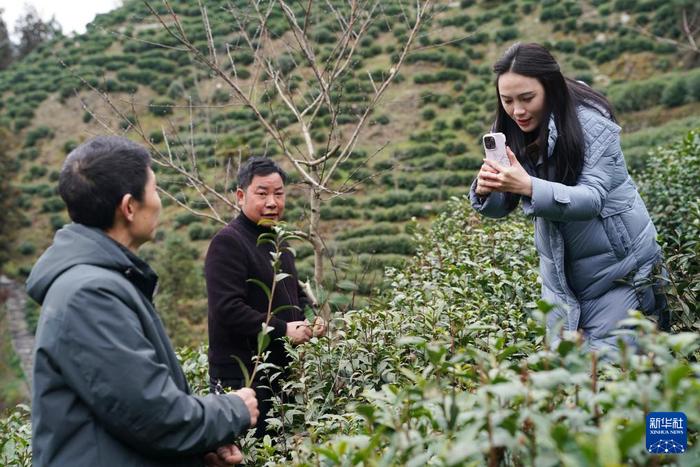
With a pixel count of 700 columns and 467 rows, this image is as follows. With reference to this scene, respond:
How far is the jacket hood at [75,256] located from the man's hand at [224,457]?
1.78 feet

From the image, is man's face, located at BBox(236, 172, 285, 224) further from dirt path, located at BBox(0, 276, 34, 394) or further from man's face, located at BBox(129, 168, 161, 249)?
dirt path, located at BBox(0, 276, 34, 394)

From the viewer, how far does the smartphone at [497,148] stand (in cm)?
217

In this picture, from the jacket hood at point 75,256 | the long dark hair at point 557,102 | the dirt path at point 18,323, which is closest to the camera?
the jacket hood at point 75,256

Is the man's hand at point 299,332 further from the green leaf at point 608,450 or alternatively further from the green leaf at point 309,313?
the green leaf at point 608,450

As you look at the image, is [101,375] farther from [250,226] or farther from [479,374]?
[250,226]

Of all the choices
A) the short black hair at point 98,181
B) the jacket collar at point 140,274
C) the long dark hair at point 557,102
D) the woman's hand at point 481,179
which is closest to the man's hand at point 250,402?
the jacket collar at point 140,274

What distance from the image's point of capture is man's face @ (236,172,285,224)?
119 inches

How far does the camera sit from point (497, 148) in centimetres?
217

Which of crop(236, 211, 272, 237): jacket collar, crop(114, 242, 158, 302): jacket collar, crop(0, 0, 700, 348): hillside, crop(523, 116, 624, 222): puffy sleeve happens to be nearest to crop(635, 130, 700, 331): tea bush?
crop(523, 116, 624, 222): puffy sleeve

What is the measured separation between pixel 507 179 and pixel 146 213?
42.3 inches

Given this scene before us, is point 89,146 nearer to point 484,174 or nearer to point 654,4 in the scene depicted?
point 484,174

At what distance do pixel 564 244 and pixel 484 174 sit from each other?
0.38 meters

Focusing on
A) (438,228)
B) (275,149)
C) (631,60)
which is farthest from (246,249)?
(631,60)

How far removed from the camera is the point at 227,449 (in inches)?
68.4
